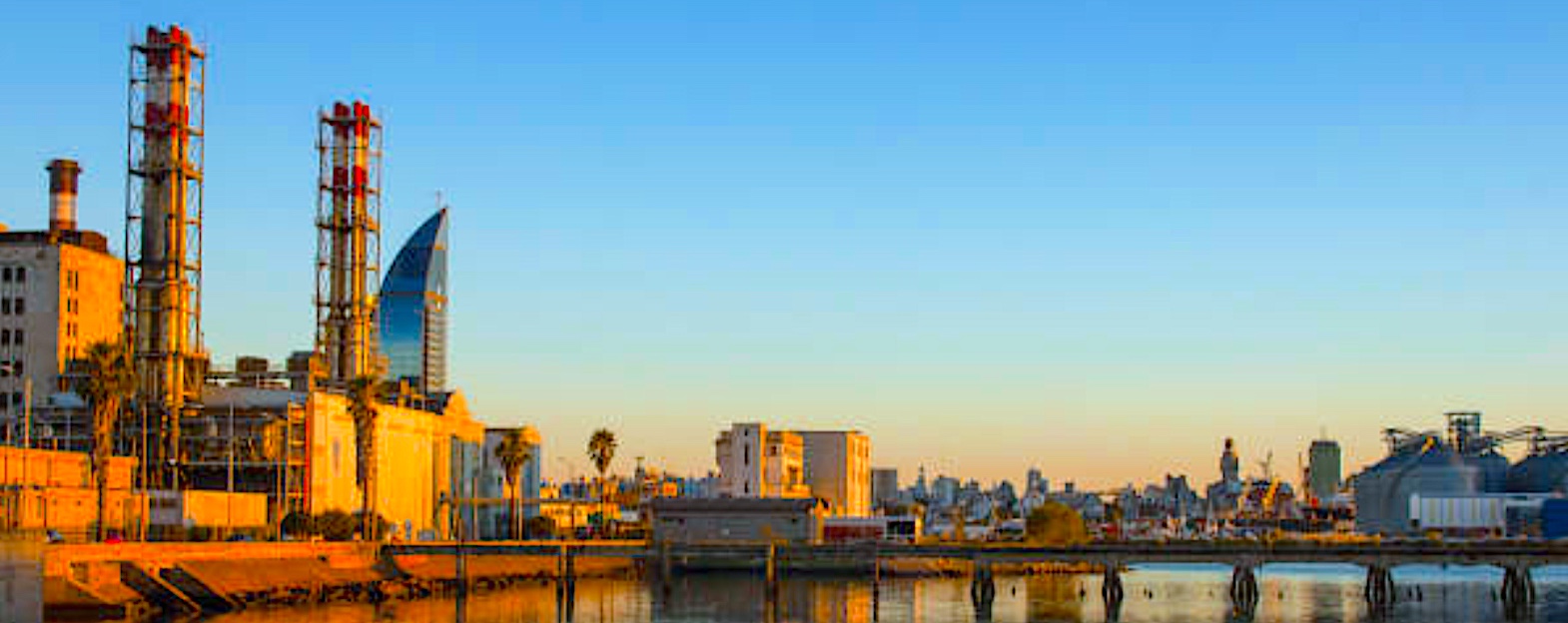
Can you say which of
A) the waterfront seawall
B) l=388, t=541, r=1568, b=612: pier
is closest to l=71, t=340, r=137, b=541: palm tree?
the waterfront seawall

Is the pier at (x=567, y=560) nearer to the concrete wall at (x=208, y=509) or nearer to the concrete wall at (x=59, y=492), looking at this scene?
the concrete wall at (x=59, y=492)

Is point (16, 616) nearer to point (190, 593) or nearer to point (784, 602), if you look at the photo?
point (190, 593)

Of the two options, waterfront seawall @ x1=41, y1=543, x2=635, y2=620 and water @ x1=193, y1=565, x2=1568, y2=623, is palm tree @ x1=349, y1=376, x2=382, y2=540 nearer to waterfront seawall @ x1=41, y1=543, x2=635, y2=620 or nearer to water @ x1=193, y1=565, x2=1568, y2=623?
waterfront seawall @ x1=41, y1=543, x2=635, y2=620

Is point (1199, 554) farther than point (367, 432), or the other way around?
point (367, 432)

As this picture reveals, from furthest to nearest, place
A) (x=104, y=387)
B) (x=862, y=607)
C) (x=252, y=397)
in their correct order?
(x=252, y=397) < (x=862, y=607) < (x=104, y=387)

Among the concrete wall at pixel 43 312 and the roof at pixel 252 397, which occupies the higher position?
the concrete wall at pixel 43 312

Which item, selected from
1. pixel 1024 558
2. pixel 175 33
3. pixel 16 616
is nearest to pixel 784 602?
pixel 1024 558

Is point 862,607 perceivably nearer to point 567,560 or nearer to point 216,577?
point 567,560

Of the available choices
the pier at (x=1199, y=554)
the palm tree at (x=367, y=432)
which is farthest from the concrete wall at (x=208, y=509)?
the pier at (x=1199, y=554)

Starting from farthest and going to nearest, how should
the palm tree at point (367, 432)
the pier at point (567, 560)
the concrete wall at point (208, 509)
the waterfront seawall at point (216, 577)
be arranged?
the palm tree at point (367, 432), the concrete wall at point (208, 509), the pier at point (567, 560), the waterfront seawall at point (216, 577)

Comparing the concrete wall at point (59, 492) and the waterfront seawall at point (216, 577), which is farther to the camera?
the concrete wall at point (59, 492)

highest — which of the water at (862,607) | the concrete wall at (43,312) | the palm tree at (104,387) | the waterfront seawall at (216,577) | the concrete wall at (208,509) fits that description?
the concrete wall at (43,312)

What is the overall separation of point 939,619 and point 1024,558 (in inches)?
700


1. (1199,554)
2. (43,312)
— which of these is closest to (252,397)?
(43,312)
